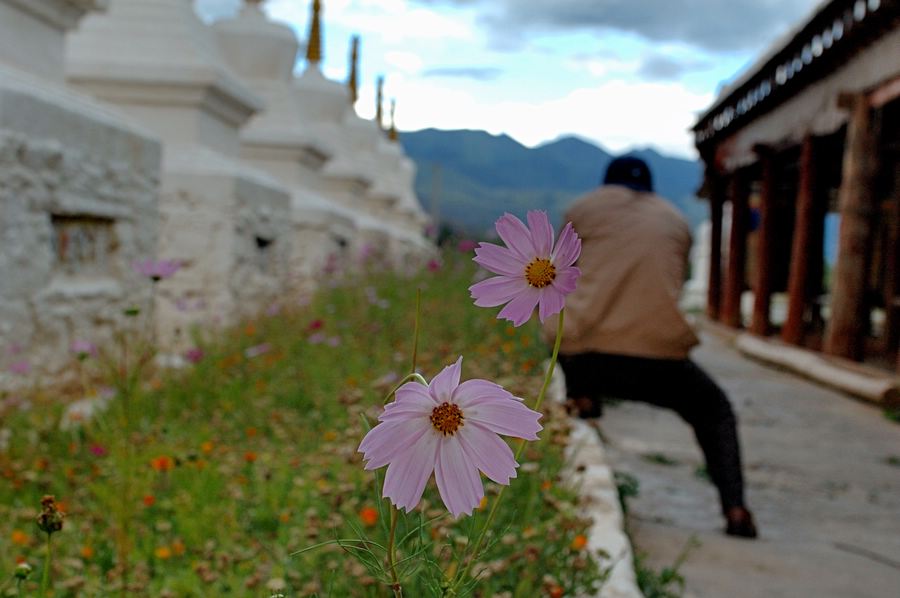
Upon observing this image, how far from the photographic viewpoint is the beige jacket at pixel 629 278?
157 inches

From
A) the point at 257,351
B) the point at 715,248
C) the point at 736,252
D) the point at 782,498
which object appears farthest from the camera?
the point at 715,248

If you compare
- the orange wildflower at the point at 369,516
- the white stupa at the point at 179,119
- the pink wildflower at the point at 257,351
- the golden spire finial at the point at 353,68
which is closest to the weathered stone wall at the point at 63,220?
the pink wildflower at the point at 257,351

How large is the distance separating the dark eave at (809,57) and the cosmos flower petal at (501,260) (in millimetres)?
7171

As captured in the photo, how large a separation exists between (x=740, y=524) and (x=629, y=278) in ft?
3.73

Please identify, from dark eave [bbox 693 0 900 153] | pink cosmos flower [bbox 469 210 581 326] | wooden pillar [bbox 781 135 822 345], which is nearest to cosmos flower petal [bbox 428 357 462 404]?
pink cosmos flower [bbox 469 210 581 326]

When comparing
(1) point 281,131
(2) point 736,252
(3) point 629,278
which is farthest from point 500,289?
(2) point 736,252

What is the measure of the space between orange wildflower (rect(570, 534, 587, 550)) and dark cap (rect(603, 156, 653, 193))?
7.15 feet

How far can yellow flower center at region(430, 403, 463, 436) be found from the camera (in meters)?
0.95

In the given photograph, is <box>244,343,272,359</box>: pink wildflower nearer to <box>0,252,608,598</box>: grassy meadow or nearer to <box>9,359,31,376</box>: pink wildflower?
<box>0,252,608,598</box>: grassy meadow

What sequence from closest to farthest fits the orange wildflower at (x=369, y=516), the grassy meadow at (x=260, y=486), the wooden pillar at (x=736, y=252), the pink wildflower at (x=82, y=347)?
the grassy meadow at (x=260, y=486), the orange wildflower at (x=369, y=516), the pink wildflower at (x=82, y=347), the wooden pillar at (x=736, y=252)

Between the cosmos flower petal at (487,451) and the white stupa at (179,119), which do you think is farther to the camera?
the white stupa at (179,119)

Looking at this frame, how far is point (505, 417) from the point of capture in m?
0.95

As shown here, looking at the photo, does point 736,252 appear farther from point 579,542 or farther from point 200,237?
point 579,542

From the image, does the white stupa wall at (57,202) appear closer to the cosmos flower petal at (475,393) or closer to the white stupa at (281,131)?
the cosmos flower petal at (475,393)
